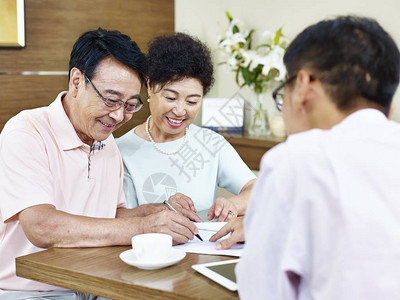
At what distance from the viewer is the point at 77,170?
1951mm

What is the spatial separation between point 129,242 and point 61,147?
460mm

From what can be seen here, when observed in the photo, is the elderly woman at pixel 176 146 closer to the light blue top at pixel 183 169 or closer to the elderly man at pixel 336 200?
the light blue top at pixel 183 169

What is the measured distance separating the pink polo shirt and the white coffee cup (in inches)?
15.5

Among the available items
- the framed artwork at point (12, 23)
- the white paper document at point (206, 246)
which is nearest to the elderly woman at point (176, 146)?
the white paper document at point (206, 246)

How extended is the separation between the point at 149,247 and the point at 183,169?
1.11m

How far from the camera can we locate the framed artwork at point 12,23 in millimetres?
3201

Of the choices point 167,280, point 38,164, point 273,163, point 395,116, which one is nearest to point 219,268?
point 167,280

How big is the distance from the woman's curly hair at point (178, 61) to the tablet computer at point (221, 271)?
120cm

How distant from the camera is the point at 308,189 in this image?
36.0 inches

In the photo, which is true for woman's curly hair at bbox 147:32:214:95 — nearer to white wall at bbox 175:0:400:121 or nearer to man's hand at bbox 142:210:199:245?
man's hand at bbox 142:210:199:245

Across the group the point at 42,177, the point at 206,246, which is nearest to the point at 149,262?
the point at 206,246

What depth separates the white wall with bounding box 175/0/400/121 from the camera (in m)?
3.68

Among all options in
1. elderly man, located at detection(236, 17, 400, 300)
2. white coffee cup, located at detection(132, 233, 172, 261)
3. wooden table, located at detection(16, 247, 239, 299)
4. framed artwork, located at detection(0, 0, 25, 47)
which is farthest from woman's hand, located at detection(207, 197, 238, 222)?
framed artwork, located at detection(0, 0, 25, 47)

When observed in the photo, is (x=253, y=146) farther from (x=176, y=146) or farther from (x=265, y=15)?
(x=176, y=146)
